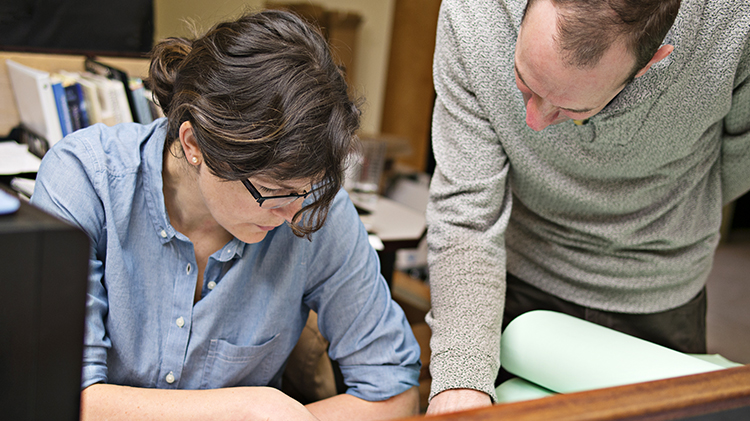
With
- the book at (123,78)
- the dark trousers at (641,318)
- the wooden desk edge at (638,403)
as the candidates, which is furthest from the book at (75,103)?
the wooden desk edge at (638,403)

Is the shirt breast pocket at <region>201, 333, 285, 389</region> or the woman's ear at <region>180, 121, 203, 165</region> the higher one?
the woman's ear at <region>180, 121, 203, 165</region>

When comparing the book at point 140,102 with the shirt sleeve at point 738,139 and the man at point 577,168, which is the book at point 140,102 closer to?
the man at point 577,168

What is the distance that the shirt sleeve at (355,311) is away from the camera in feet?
3.70

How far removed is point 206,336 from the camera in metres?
1.04

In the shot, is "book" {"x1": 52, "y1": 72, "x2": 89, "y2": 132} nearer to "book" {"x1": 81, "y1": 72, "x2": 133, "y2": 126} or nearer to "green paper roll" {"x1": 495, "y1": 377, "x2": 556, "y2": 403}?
"book" {"x1": 81, "y1": 72, "x2": 133, "y2": 126}

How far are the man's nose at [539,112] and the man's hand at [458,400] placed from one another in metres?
0.47

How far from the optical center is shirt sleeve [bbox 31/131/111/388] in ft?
2.97

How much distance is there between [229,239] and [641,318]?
2.93 ft

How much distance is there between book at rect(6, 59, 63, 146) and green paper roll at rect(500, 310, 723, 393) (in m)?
1.53

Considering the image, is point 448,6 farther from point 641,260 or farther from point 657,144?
point 641,260

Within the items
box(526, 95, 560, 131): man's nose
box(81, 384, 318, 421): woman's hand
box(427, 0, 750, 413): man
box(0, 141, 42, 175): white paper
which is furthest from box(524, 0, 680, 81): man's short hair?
box(0, 141, 42, 175): white paper

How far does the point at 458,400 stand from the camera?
39.1 inches

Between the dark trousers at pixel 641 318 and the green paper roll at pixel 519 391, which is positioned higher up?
the dark trousers at pixel 641 318

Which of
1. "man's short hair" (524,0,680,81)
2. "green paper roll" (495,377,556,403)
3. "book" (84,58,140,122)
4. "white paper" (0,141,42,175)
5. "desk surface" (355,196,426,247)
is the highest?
"man's short hair" (524,0,680,81)
